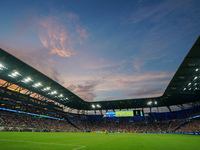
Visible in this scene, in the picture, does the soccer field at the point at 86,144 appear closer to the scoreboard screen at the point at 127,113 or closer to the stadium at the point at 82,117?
the stadium at the point at 82,117

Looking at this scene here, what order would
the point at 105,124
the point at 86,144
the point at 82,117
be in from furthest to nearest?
the point at 82,117 → the point at 105,124 → the point at 86,144

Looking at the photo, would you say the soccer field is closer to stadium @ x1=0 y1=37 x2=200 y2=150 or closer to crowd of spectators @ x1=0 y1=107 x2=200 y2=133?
stadium @ x1=0 y1=37 x2=200 y2=150

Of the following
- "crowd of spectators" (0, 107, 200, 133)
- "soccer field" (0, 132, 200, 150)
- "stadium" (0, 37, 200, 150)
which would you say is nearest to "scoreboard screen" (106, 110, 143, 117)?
"stadium" (0, 37, 200, 150)

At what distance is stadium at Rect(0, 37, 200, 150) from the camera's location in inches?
608

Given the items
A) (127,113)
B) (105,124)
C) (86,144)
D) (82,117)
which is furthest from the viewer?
(82,117)

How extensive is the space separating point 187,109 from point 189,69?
153ft

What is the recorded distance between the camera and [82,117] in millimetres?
86250

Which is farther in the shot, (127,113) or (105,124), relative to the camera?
(105,124)

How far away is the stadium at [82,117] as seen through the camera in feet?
50.7

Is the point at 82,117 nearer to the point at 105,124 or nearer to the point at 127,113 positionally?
the point at 105,124

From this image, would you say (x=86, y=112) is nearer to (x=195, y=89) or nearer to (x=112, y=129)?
(x=112, y=129)

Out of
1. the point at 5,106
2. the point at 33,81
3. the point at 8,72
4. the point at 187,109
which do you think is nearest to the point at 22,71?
the point at 8,72

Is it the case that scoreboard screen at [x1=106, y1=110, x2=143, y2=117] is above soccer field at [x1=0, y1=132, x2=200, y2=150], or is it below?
above

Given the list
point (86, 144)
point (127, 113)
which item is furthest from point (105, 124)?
point (86, 144)
